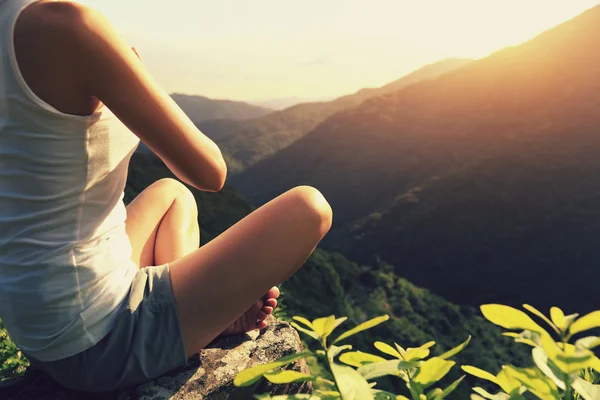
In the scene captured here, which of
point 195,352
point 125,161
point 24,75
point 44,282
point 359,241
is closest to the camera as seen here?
point 24,75

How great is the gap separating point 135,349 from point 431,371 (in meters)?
0.96

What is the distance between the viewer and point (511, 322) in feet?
2.40

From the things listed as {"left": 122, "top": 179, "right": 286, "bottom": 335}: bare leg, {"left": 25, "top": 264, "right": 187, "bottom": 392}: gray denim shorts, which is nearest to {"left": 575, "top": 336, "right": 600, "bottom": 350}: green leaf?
{"left": 25, "top": 264, "right": 187, "bottom": 392}: gray denim shorts

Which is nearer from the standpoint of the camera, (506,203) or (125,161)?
(125,161)

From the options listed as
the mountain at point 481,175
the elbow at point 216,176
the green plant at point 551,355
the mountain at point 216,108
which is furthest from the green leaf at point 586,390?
the mountain at point 216,108

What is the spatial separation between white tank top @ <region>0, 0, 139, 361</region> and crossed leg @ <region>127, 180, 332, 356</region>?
0.68 feet

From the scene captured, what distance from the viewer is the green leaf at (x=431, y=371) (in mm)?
832

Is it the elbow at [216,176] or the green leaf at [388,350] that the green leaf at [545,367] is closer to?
the green leaf at [388,350]

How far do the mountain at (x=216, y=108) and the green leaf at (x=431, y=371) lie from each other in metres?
142

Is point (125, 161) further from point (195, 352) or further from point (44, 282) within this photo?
point (195, 352)

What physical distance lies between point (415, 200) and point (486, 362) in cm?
3116

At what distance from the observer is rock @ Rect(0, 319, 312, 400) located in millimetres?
1563

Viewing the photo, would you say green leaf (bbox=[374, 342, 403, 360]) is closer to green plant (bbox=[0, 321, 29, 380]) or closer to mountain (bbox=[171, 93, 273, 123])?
green plant (bbox=[0, 321, 29, 380])

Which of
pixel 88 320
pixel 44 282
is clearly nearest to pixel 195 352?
pixel 88 320
